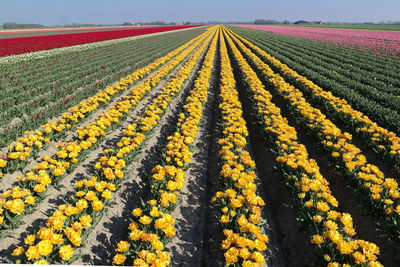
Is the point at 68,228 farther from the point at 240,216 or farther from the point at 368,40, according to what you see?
the point at 368,40

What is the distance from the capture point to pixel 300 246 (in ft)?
14.1

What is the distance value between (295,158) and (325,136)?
233cm

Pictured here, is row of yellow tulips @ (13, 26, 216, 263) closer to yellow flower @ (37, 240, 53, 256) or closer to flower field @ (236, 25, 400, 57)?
yellow flower @ (37, 240, 53, 256)

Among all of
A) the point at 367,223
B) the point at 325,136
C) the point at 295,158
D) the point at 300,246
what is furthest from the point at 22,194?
the point at 325,136

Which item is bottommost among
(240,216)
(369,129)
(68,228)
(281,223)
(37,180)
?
(281,223)

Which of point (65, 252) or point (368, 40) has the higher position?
point (368, 40)

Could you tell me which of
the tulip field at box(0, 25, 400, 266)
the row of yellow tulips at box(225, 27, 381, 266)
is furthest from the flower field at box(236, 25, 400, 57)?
the row of yellow tulips at box(225, 27, 381, 266)

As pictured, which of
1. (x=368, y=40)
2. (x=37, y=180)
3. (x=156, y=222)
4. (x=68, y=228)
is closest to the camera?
(x=68, y=228)

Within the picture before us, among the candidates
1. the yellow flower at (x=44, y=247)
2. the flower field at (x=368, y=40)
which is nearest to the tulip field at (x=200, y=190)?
the yellow flower at (x=44, y=247)

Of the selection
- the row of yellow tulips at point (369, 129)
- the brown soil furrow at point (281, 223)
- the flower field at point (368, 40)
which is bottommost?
the brown soil furrow at point (281, 223)

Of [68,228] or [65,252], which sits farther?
[68,228]

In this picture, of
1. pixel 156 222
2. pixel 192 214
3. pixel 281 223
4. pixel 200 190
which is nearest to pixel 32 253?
pixel 156 222

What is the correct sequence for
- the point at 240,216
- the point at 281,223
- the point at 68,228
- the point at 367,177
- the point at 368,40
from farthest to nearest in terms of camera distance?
1. the point at 368,40
2. the point at 281,223
3. the point at 367,177
4. the point at 240,216
5. the point at 68,228

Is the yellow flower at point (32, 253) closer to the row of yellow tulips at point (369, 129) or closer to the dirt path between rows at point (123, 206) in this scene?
the dirt path between rows at point (123, 206)
